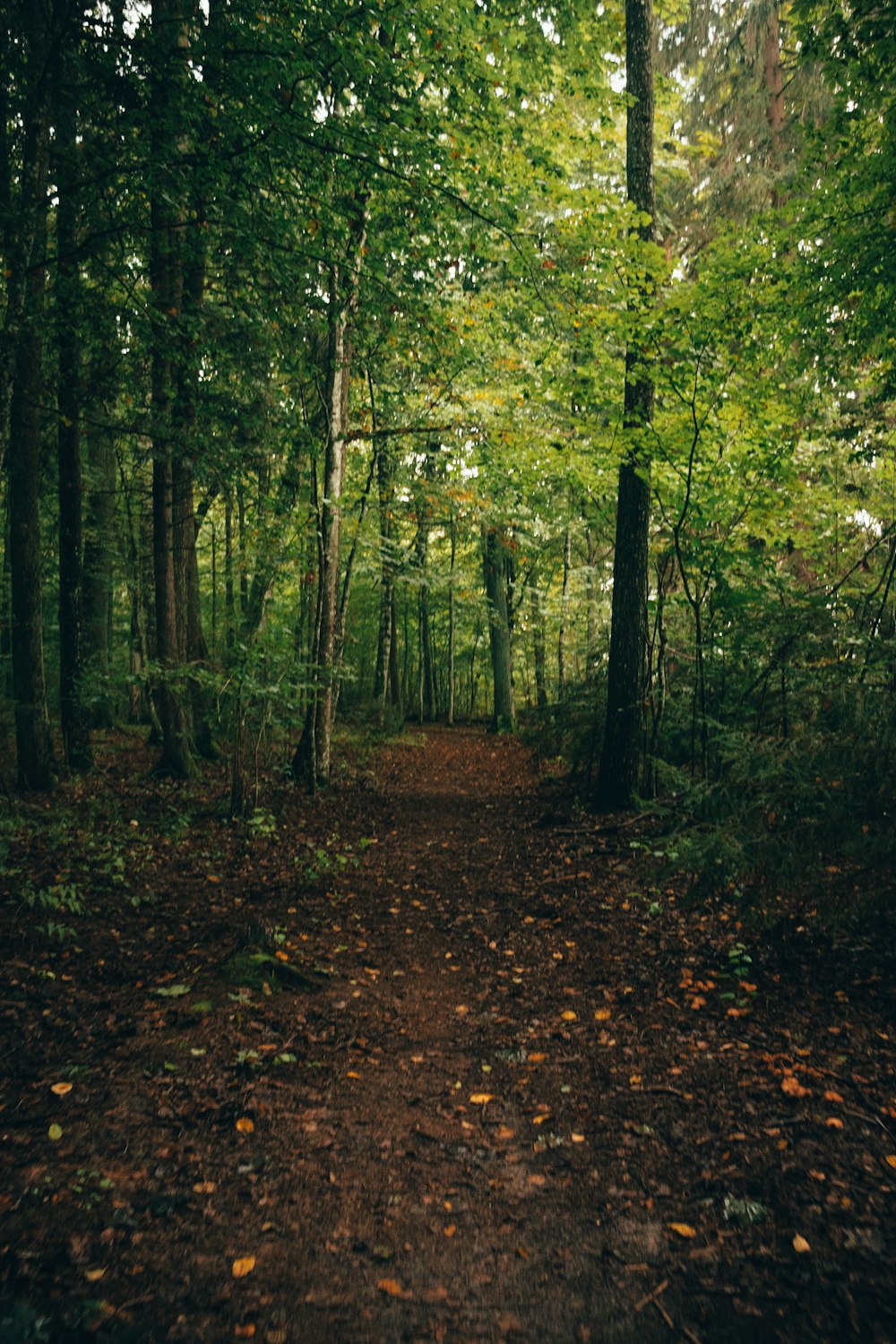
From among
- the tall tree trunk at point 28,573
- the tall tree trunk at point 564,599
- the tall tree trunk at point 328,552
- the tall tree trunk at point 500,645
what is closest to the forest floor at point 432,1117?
the tall tree trunk at point 28,573

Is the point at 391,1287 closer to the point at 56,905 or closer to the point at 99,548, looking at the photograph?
the point at 56,905

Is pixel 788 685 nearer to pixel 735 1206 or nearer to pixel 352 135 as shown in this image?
pixel 735 1206

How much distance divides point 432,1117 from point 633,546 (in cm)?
719

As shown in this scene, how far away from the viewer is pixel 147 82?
618 cm

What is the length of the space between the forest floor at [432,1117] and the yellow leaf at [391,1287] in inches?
0.4

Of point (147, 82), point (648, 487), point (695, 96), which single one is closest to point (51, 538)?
point (147, 82)

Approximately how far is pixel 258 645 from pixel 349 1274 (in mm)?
6730

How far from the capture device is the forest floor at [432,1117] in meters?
2.23

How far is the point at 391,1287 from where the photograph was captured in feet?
7.82

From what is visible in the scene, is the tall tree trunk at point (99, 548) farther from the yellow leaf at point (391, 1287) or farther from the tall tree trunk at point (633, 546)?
the yellow leaf at point (391, 1287)

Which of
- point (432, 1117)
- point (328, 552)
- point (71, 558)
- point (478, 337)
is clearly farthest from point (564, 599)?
point (432, 1117)

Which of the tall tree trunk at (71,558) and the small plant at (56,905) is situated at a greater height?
the tall tree trunk at (71,558)

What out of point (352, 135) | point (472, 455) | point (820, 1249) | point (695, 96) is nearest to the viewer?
point (820, 1249)

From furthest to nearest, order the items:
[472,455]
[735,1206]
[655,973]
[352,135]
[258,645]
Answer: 1. [472,455]
2. [258,645]
3. [352,135]
4. [655,973]
5. [735,1206]
